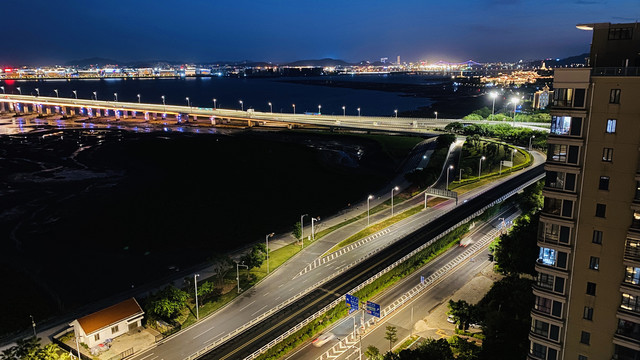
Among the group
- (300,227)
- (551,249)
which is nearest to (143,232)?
(300,227)

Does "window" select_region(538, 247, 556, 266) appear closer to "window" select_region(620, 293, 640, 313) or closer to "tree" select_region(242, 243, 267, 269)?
"window" select_region(620, 293, 640, 313)

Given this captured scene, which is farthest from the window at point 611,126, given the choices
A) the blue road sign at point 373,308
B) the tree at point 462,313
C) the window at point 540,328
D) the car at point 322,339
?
the car at point 322,339

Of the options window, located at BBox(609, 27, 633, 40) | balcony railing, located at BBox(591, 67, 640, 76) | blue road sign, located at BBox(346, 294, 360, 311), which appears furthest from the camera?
blue road sign, located at BBox(346, 294, 360, 311)

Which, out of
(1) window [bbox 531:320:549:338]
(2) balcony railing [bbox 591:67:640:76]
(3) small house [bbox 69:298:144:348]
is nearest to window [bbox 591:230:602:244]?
(1) window [bbox 531:320:549:338]

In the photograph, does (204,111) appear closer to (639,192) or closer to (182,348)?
(182,348)

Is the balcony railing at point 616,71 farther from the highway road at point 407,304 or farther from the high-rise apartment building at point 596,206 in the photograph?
the highway road at point 407,304
